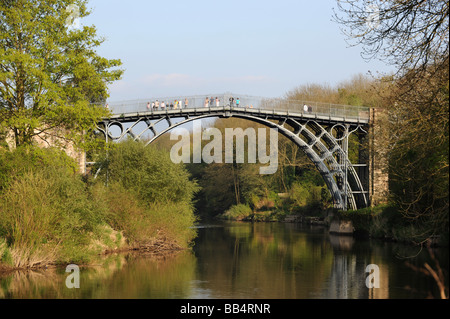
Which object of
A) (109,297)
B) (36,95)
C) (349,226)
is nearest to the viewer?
(109,297)

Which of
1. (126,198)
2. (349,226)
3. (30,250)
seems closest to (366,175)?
(349,226)

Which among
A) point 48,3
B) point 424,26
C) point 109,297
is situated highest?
point 48,3

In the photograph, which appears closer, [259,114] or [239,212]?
[259,114]

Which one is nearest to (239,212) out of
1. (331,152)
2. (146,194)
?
(331,152)

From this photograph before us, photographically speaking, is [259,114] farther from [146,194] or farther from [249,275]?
[249,275]

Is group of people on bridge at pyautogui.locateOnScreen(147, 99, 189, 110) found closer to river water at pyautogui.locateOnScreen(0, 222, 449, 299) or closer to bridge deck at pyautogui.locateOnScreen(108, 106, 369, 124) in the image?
bridge deck at pyautogui.locateOnScreen(108, 106, 369, 124)

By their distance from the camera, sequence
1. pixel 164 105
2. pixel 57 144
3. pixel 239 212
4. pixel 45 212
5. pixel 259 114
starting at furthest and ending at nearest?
1. pixel 239 212
2. pixel 259 114
3. pixel 164 105
4. pixel 57 144
5. pixel 45 212

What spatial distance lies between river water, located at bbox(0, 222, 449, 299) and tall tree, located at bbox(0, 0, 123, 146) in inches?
244

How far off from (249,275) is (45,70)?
39.8 feet

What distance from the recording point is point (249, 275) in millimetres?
23656

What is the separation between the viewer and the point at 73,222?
2380cm

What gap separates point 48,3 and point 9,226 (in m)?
10.1
